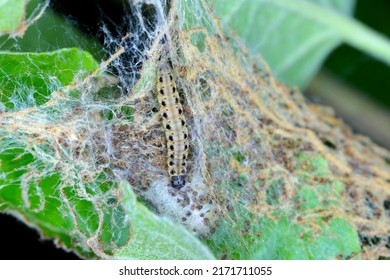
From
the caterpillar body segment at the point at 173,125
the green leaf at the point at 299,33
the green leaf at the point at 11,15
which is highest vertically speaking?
the green leaf at the point at 299,33

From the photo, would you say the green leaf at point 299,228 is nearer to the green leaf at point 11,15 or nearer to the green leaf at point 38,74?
the green leaf at point 38,74

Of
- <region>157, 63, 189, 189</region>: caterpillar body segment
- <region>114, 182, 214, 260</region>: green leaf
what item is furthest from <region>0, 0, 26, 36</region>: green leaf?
<region>114, 182, 214, 260</region>: green leaf

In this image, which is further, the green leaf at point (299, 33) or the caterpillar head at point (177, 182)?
the green leaf at point (299, 33)

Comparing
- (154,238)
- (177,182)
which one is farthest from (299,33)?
(154,238)

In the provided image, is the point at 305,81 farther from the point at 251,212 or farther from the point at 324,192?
the point at 251,212

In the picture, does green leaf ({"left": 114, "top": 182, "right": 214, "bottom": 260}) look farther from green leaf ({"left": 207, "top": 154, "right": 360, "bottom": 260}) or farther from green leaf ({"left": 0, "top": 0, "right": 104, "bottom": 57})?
green leaf ({"left": 0, "top": 0, "right": 104, "bottom": 57})

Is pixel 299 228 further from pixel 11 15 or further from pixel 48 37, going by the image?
pixel 11 15

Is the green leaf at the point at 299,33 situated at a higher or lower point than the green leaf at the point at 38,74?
higher

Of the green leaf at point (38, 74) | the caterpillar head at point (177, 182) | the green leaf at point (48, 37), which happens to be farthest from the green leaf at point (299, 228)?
the green leaf at point (48, 37)
